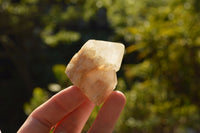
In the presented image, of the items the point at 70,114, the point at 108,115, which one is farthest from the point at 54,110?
the point at 108,115

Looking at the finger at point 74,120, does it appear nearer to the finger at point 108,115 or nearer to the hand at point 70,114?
the hand at point 70,114

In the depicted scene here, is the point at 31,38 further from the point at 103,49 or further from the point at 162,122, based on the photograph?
the point at 103,49

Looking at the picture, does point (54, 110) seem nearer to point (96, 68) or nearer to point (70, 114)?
point (70, 114)

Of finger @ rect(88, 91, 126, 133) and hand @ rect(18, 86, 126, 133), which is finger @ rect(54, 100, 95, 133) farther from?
finger @ rect(88, 91, 126, 133)

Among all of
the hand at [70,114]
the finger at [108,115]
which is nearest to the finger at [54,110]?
the hand at [70,114]

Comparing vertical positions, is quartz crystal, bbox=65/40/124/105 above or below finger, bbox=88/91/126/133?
above

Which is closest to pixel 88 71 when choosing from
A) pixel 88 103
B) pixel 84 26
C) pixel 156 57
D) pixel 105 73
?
pixel 105 73

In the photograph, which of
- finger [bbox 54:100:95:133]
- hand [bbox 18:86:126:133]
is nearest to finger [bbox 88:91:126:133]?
hand [bbox 18:86:126:133]

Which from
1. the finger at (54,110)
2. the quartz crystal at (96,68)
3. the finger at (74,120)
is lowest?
the finger at (74,120)
